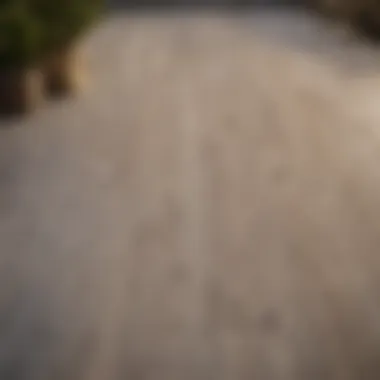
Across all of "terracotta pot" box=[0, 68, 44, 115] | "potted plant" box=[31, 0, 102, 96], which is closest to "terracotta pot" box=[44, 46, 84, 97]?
"potted plant" box=[31, 0, 102, 96]

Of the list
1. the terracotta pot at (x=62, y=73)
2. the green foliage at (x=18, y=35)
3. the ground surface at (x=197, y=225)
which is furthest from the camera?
the terracotta pot at (x=62, y=73)

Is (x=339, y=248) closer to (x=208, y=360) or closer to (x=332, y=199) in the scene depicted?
(x=332, y=199)

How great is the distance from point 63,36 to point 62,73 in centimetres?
17

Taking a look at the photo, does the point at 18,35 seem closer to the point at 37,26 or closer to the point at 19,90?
the point at 37,26

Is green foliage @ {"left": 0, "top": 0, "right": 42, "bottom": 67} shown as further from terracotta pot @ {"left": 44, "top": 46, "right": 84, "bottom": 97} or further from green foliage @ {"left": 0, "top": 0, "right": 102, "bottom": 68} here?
terracotta pot @ {"left": 44, "top": 46, "right": 84, "bottom": 97}

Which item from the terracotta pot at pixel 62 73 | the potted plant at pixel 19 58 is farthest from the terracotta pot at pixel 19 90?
the terracotta pot at pixel 62 73

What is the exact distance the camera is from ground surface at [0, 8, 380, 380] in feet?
4.97

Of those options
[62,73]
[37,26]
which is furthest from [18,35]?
[62,73]

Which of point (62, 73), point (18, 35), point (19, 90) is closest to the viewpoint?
point (18, 35)

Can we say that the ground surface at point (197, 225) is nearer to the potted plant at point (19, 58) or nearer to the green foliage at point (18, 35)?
the potted plant at point (19, 58)

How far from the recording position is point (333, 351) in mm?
1502

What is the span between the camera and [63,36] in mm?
2789

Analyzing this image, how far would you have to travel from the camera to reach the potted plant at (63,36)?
273 centimetres

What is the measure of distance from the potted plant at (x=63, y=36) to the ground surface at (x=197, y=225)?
109 mm
